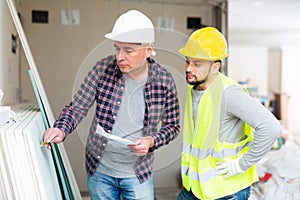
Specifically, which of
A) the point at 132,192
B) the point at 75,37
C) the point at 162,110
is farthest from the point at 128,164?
the point at 75,37

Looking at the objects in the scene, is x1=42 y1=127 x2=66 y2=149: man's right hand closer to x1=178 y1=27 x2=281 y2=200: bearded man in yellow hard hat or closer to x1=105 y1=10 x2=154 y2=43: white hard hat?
x1=105 y1=10 x2=154 y2=43: white hard hat

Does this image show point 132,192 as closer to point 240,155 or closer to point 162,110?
point 162,110

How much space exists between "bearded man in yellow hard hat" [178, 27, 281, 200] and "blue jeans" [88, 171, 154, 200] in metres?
0.18

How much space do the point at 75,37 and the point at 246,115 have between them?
2586mm

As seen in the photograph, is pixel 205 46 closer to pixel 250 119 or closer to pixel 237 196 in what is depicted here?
pixel 250 119

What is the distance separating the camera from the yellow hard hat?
4.89 feet

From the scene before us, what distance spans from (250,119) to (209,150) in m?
0.22

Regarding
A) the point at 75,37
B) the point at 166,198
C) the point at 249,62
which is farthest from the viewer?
the point at 249,62

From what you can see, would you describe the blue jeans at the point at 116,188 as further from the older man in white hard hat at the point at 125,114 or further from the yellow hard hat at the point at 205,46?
the yellow hard hat at the point at 205,46

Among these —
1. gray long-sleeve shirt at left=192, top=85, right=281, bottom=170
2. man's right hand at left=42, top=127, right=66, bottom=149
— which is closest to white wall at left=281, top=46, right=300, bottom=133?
gray long-sleeve shirt at left=192, top=85, right=281, bottom=170

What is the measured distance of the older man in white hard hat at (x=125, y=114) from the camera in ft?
4.70

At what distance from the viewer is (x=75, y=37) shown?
12.1 ft

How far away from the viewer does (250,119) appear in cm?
143

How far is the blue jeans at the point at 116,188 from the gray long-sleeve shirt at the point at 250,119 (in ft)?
1.31
